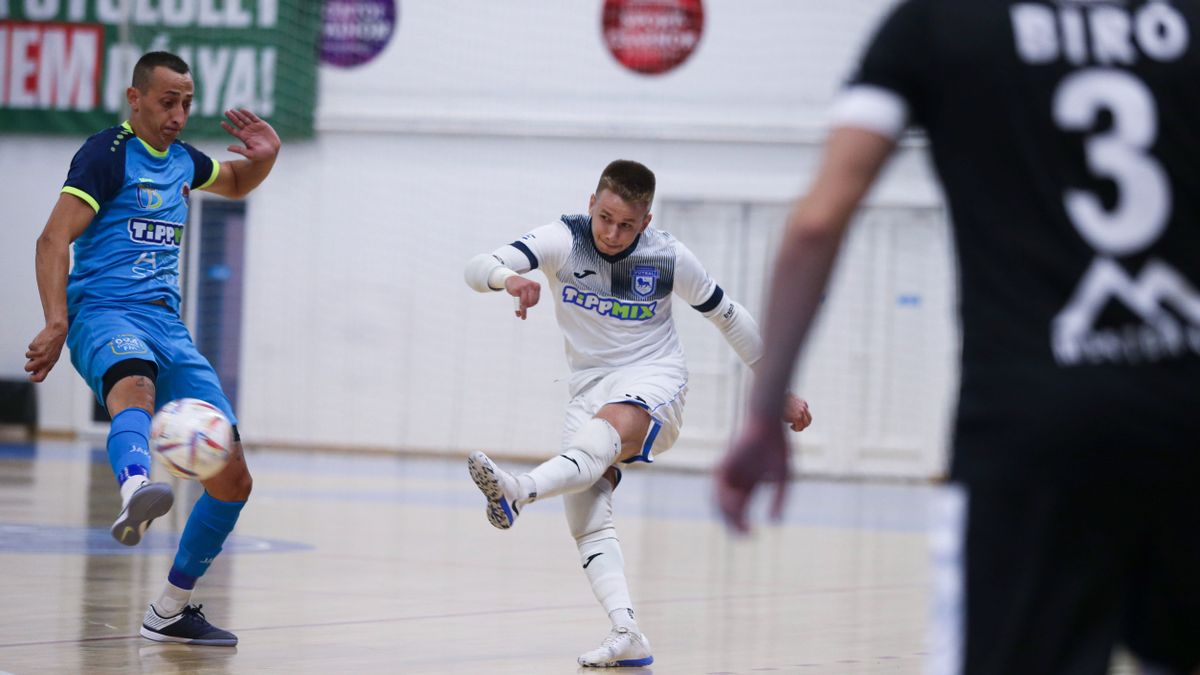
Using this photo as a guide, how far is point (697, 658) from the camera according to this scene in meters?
5.57

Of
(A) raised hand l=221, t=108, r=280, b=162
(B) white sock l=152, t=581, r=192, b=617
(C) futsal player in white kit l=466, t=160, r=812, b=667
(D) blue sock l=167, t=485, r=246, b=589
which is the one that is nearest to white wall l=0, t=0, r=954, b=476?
(C) futsal player in white kit l=466, t=160, r=812, b=667

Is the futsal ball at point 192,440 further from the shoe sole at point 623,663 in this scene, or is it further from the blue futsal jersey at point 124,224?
the shoe sole at point 623,663

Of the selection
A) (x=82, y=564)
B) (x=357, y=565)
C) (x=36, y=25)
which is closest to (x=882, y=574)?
(x=357, y=565)

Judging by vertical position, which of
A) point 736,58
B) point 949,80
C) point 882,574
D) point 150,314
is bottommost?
point 882,574

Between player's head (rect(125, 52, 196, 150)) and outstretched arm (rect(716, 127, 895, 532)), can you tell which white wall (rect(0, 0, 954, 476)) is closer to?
player's head (rect(125, 52, 196, 150))

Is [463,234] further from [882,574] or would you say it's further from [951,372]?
[882,574]

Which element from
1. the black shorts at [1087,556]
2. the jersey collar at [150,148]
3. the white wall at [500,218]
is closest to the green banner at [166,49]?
the white wall at [500,218]

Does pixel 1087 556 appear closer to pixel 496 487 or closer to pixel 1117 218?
pixel 1117 218

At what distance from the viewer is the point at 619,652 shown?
5281mm

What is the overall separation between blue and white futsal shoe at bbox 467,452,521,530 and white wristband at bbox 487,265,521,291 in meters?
0.59

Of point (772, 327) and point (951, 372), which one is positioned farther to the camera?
point (951, 372)

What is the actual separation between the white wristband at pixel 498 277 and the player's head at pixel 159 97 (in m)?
1.24

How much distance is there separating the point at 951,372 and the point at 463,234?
5.77 meters

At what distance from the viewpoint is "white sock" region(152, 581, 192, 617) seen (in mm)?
5500
